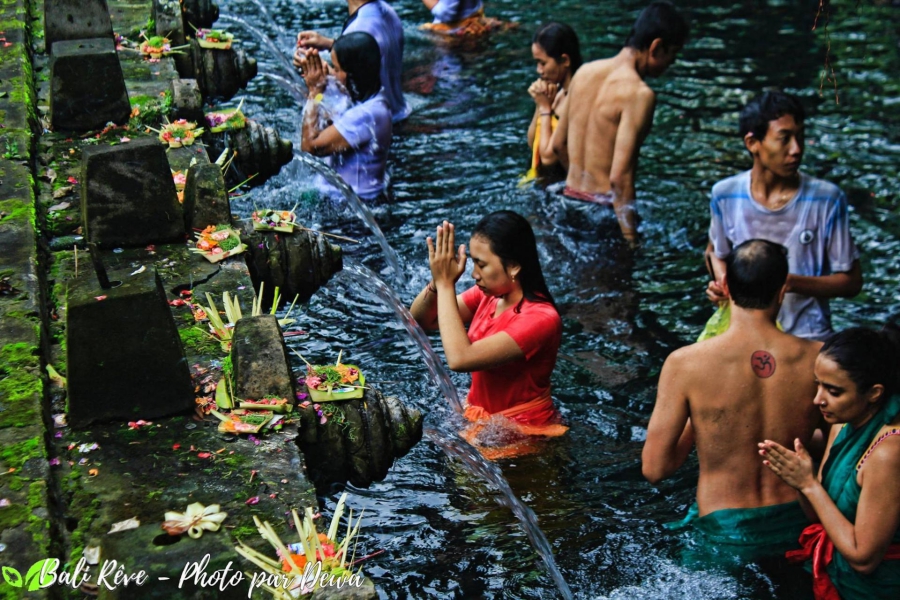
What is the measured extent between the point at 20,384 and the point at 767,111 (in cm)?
369

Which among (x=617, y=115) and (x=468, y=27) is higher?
(x=617, y=115)

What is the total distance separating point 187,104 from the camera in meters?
5.64

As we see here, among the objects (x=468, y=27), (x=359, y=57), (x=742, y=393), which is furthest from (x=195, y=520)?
(x=468, y=27)

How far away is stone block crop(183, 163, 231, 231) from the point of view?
4.44m

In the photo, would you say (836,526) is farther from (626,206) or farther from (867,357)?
(626,206)

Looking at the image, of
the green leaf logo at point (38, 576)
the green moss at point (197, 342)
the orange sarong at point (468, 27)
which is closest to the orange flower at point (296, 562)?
the green leaf logo at point (38, 576)

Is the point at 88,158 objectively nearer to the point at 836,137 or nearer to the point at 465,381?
the point at 465,381

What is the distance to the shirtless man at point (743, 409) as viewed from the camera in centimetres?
396

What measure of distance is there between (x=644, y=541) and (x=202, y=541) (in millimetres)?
2390

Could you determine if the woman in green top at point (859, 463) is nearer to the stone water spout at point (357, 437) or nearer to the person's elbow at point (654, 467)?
the person's elbow at point (654, 467)

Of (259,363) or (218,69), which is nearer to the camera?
(259,363)

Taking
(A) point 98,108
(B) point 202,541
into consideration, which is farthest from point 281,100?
(B) point 202,541

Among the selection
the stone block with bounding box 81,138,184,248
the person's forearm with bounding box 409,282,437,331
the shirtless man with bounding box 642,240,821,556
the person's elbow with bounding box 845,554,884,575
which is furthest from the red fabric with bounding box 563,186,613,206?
the person's elbow with bounding box 845,554,884,575

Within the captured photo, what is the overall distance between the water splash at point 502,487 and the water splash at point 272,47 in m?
6.41
